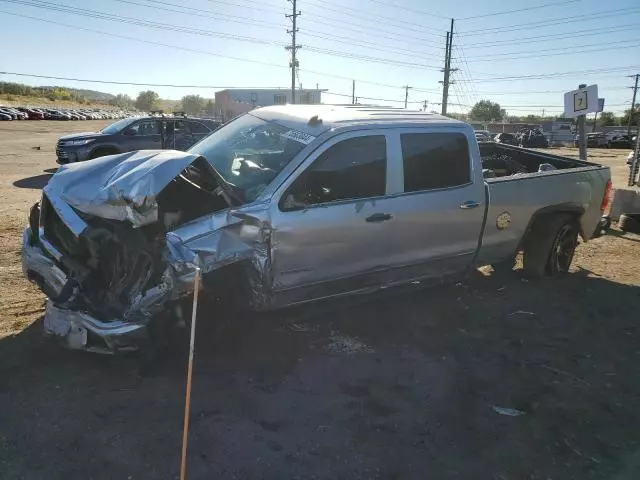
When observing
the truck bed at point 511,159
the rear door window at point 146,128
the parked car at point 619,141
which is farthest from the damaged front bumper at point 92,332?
the parked car at point 619,141

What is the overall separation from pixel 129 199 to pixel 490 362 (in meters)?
3.03

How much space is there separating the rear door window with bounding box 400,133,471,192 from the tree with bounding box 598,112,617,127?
306 feet

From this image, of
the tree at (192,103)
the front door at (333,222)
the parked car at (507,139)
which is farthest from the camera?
the tree at (192,103)

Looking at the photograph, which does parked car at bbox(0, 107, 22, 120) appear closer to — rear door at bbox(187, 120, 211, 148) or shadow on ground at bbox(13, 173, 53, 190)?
shadow on ground at bbox(13, 173, 53, 190)

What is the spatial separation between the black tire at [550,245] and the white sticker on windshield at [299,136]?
3.30 meters

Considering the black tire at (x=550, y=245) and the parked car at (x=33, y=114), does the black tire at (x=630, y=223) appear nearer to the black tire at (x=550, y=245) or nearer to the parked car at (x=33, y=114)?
the black tire at (x=550, y=245)

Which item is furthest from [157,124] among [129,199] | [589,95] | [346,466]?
[346,466]

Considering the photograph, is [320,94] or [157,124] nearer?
[157,124]

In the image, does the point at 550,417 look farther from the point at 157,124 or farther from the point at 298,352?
the point at 157,124

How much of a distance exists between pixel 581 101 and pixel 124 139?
1066 centimetres

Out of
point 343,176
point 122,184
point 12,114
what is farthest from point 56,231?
point 12,114

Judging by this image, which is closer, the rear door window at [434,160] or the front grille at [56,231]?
the front grille at [56,231]

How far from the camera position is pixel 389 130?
4484 mm

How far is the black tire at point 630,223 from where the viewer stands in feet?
30.2
